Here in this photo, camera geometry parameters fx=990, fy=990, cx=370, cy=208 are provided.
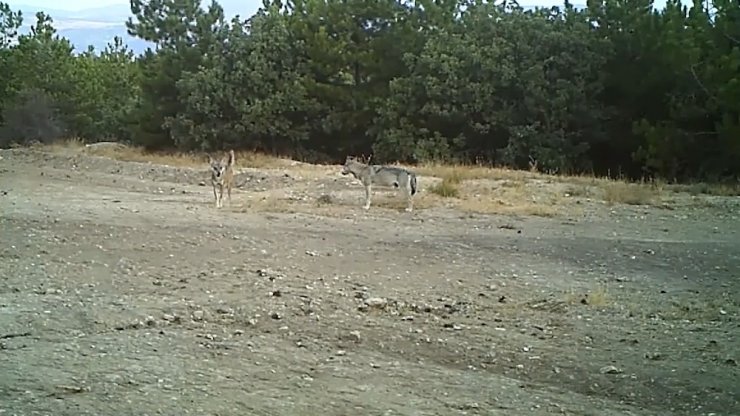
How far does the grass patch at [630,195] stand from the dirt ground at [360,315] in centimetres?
376

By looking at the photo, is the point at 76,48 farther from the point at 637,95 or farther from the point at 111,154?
the point at 637,95

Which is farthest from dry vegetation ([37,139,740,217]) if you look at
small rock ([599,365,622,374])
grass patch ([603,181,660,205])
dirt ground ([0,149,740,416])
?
small rock ([599,365,622,374])

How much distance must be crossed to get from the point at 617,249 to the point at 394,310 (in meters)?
5.61

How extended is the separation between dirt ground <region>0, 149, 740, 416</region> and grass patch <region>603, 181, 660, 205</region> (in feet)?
12.4

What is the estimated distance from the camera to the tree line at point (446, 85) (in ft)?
106

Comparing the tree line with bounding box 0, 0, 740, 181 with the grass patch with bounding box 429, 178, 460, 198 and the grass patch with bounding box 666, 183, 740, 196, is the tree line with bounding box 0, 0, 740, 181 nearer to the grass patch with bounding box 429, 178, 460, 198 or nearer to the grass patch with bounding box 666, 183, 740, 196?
the grass patch with bounding box 666, 183, 740, 196

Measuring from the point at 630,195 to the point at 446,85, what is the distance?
16.1 m

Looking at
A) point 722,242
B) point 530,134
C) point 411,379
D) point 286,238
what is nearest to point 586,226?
point 722,242

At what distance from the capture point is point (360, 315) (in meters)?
8.71

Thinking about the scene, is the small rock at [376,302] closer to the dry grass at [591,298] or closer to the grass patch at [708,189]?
the dry grass at [591,298]

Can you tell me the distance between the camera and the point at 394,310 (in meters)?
8.96

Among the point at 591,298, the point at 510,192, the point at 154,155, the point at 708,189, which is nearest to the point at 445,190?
the point at 510,192

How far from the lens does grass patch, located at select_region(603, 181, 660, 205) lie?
68.3 feet

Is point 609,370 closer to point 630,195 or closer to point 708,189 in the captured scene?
point 630,195
